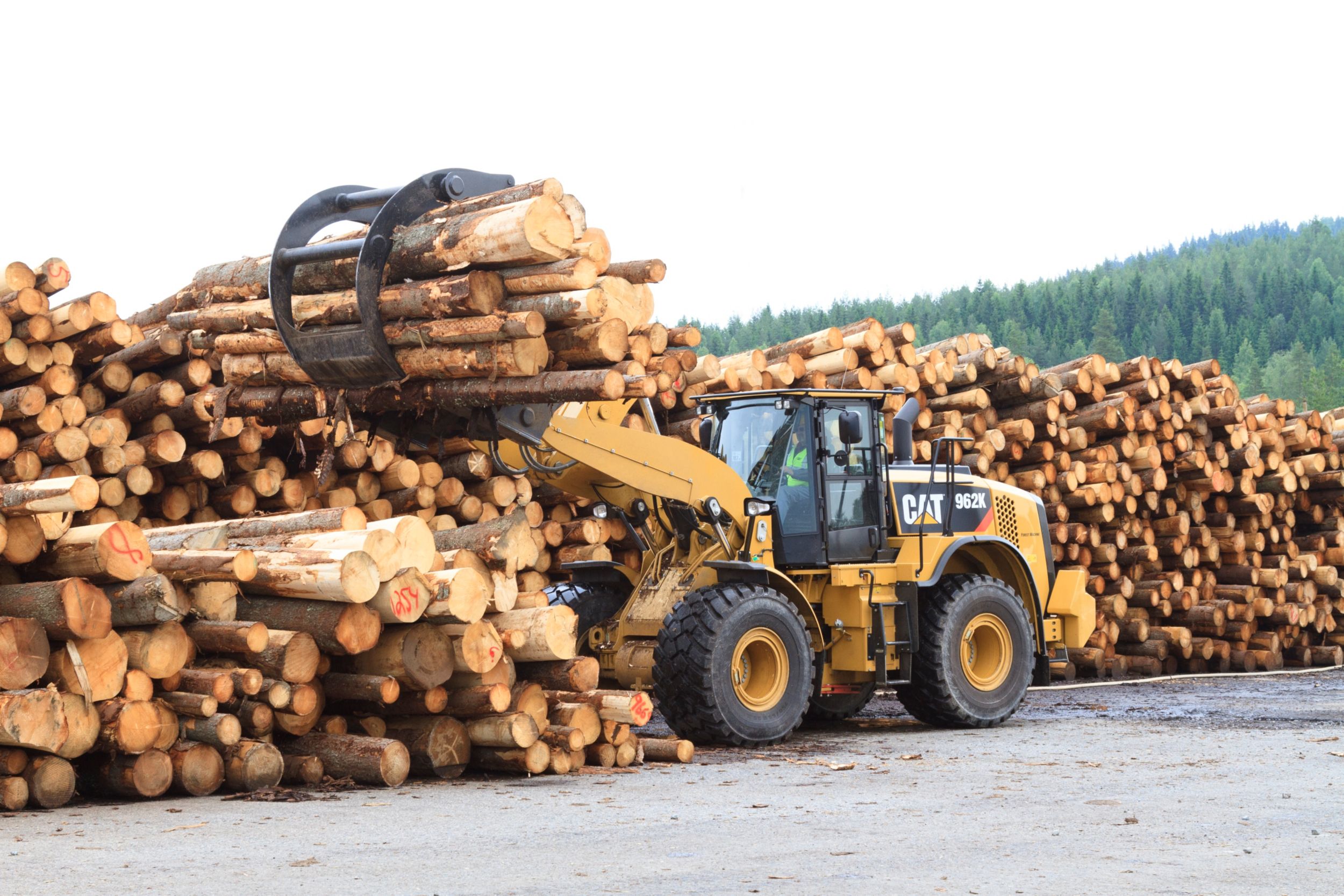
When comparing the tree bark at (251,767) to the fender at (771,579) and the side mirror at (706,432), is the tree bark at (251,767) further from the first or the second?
the side mirror at (706,432)

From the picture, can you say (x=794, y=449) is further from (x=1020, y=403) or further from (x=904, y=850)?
(x=1020, y=403)

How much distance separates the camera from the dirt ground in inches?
202

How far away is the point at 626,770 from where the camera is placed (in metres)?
8.30

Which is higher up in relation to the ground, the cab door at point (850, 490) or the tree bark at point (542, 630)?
the cab door at point (850, 490)

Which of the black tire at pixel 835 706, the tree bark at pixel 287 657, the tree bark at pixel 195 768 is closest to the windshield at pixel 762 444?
the black tire at pixel 835 706

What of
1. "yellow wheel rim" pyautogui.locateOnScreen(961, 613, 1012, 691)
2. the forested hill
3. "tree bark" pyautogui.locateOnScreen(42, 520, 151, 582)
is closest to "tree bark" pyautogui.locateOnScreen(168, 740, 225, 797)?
"tree bark" pyautogui.locateOnScreen(42, 520, 151, 582)

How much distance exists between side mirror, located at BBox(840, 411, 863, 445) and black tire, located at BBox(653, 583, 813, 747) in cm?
120

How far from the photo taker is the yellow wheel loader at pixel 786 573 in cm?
934

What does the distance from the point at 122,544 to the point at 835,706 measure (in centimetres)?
605

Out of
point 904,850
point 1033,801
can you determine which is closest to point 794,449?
point 1033,801

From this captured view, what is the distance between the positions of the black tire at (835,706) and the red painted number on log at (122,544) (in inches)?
221

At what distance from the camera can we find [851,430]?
9.99 meters

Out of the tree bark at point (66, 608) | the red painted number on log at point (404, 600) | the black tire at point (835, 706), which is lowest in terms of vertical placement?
the black tire at point (835, 706)

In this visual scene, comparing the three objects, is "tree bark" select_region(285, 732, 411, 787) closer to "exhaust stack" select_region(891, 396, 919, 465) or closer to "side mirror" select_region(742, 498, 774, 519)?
"side mirror" select_region(742, 498, 774, 519)
